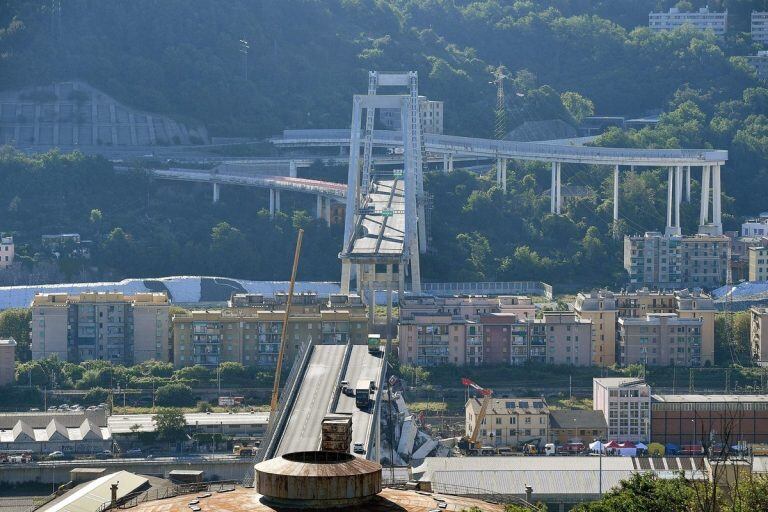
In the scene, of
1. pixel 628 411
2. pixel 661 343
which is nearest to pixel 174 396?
pixel 628 411

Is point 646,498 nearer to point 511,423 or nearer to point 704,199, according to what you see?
point 511,423

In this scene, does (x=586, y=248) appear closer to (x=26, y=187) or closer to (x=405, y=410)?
(x=26, y=187)

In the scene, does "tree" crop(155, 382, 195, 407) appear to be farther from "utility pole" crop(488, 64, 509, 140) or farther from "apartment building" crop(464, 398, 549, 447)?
"utility pole" crop(488, 64, 509, 140)

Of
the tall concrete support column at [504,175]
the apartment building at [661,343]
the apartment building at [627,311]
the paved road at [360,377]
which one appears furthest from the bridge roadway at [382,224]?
the paved road at [360,377]

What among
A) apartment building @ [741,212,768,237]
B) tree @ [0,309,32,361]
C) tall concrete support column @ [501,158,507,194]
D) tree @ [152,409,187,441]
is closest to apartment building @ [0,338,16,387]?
tree @ [0,309,32,361]

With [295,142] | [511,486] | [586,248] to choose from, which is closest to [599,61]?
[295,142]
